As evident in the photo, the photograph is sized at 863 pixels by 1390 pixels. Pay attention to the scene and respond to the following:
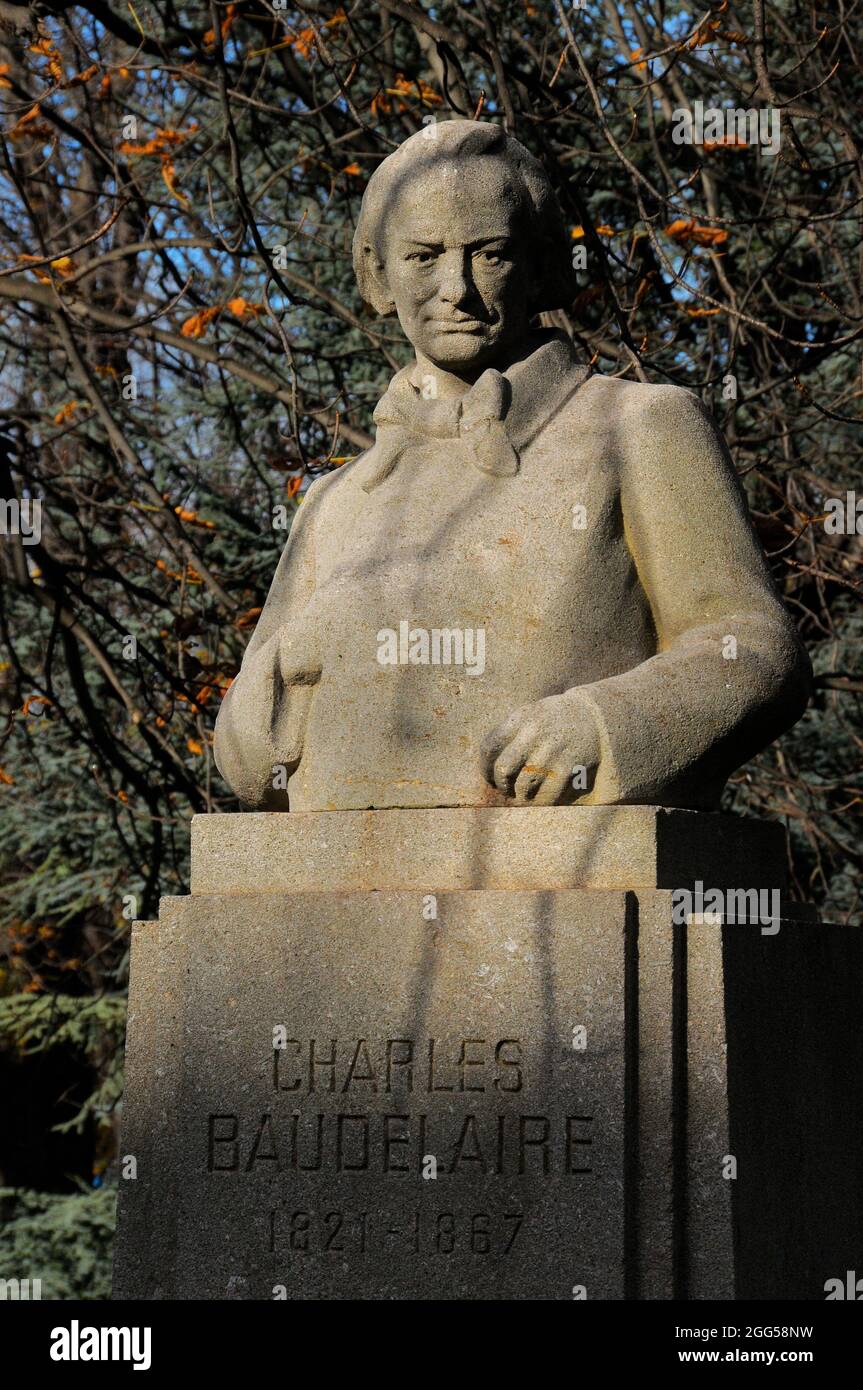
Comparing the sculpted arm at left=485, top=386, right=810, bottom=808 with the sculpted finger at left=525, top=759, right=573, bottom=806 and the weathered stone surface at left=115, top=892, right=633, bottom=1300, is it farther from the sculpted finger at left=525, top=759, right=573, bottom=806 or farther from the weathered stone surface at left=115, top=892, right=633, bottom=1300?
the weathered stone surface at left=115, top=892, right=633, bottom=1300

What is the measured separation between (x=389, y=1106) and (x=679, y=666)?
1.05 meters

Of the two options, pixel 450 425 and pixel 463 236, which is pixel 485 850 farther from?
pixel 463 236

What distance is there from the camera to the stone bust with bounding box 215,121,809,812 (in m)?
4.12

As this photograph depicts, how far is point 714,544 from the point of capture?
Answer: 14.3 feet

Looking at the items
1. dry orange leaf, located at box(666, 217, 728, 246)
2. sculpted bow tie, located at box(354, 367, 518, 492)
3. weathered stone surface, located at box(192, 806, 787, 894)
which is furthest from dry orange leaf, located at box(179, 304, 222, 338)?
weathered stone surface, located at box(192, 806, 787, 894)

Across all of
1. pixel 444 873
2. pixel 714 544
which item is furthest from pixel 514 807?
pixel 714 544

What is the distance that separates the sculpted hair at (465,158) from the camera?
4.54 metres

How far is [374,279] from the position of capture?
4.82 metres

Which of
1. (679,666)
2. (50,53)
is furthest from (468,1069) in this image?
(50,53)

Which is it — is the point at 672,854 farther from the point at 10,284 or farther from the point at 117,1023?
the point at 117,1023

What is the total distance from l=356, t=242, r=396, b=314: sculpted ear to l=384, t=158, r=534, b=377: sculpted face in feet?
0.48

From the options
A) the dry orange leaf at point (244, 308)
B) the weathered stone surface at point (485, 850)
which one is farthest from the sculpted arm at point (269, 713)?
the dry orange leaf at point (244, 308)

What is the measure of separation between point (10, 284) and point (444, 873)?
4.64 m

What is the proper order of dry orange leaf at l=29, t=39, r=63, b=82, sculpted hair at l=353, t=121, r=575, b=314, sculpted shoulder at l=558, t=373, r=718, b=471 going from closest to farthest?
1. sculpted shoulder at l=558, t=373, r=718, b=471
2. sculpted hair at l=353, t=121, r=575, b=314
3. dry orange leaf at l=29, t=39, r=63, b=82
